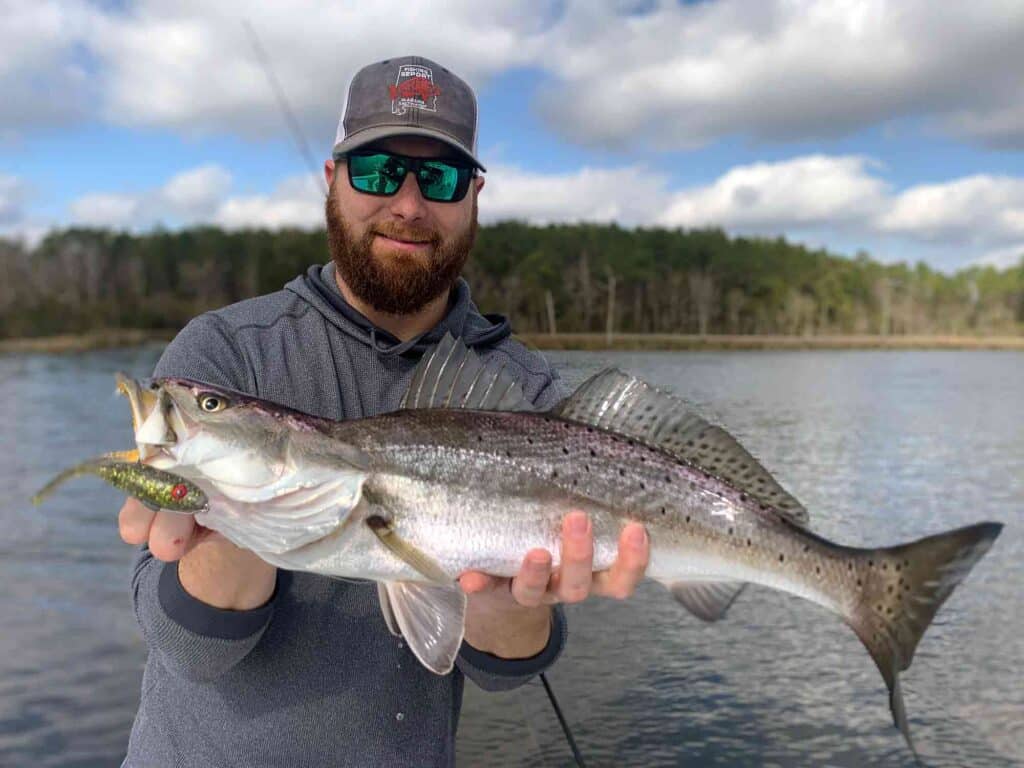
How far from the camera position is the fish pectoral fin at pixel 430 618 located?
8.66 feet

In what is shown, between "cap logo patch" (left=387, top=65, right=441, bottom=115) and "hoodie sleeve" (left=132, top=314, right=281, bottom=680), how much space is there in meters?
1.23

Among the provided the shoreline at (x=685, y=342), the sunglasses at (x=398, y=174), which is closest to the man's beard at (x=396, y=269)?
the sunglasses at (x=398, y=174)

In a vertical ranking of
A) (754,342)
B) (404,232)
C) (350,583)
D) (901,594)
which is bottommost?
(754,342)

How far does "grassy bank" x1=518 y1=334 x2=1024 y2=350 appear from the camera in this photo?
741cm

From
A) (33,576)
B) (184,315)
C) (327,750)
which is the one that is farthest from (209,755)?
(184,315)

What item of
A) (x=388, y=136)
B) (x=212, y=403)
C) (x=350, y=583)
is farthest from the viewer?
(x=388, y=136)

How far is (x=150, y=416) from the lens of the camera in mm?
2363

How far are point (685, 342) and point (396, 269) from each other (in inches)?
632

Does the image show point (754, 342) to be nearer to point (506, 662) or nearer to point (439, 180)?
point (439, 180)

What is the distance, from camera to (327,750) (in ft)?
9.87

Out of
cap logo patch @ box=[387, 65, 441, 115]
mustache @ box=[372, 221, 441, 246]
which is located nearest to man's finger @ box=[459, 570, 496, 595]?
mustache @ box=[372, 221, 441, 246]

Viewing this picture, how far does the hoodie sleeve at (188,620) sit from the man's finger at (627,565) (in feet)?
3.39

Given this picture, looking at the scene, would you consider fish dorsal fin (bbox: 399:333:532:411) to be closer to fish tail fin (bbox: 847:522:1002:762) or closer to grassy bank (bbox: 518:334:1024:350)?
fish tail fin (bbox: 847:522:1002:762)

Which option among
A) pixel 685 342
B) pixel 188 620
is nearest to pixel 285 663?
pixel 188 620
